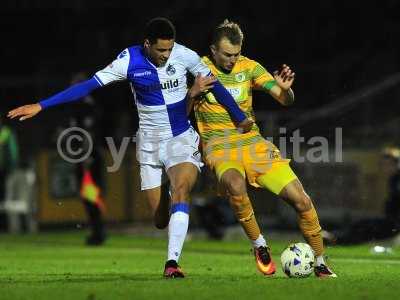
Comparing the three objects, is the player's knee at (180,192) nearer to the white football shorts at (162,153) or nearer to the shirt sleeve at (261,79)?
the white football shorts at (162,153)

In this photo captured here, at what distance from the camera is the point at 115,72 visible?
10.5 meters

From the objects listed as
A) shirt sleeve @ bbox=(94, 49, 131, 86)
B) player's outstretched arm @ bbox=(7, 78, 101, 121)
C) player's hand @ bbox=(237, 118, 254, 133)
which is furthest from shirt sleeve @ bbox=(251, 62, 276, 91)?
player's outstretched arm @ bbox=(7, 78, 101, 121)

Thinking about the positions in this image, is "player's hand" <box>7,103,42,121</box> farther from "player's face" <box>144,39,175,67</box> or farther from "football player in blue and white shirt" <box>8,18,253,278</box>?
"player's face" <box>144,39,175,67</box>

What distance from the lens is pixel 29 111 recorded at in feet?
33.1

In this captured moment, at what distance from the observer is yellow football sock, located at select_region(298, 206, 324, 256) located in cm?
1050

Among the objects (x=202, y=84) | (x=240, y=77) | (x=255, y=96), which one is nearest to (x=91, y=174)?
(x=240, y=77)

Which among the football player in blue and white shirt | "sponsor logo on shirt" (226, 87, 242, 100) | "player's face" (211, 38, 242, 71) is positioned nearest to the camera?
the football player in blue and white shirt

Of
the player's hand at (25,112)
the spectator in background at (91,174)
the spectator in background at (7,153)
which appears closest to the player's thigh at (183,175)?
the player's hand at (25,112)

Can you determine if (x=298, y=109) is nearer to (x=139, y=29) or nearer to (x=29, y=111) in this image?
(x=139, y=29)

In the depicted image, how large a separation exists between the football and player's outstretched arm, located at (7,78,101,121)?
2.30 m

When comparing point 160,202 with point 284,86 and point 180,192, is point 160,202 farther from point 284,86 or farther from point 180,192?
point 284,86

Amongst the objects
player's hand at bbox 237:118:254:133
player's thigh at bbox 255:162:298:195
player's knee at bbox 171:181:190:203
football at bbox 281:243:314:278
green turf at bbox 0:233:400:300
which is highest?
player's hand at bbox 237:118:254:133

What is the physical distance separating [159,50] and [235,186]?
4.69 ft

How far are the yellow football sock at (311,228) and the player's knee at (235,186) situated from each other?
1.91ft
